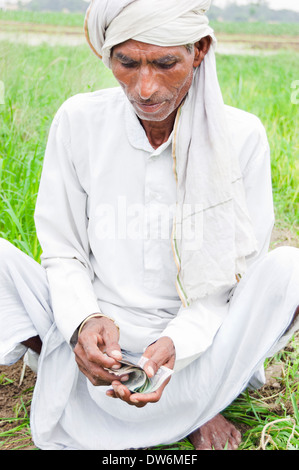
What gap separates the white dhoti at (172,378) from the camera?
2.12m

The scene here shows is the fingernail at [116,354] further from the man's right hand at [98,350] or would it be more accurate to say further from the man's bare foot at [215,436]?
the man's bare foot at [215,436]

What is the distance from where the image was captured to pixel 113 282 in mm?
2357

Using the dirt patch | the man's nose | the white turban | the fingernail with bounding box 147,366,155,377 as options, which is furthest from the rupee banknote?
the man's nose

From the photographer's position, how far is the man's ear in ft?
7.15

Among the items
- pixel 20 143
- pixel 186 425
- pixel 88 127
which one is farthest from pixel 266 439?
pixel 20 143

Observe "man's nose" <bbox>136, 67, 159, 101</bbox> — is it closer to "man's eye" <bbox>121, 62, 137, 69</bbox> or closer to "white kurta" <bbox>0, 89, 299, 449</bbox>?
"man's eye" <bbox>121, 62, 137, 69</bbox>

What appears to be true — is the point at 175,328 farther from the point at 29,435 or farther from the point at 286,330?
the point at 29,435

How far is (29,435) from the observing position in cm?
250

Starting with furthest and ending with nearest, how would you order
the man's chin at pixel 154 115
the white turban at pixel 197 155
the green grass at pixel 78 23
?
the green grass at pixel 78 23
the man's chin at pixel 154 115
the white turban at pixel 197 155

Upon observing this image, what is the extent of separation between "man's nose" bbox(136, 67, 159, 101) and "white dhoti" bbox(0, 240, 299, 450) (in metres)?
0.67

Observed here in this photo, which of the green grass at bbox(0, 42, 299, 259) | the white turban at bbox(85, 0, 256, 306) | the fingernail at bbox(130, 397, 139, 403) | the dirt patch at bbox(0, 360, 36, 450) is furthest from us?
the green grass at bbox(0, 42, 299, 259)

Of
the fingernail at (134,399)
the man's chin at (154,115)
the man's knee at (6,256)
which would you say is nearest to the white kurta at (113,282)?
the man's knee at (6,256)

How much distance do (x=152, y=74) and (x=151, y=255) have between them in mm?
647

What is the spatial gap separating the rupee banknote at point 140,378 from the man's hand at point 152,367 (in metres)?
0.02
